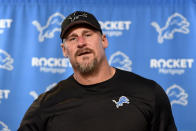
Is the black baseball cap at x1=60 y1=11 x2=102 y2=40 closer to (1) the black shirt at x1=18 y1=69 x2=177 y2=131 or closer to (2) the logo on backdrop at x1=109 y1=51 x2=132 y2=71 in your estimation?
(1) the black shirt at x1=18 y1=69 x2=177 y2=131

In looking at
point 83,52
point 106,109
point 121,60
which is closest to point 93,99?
point 106,109

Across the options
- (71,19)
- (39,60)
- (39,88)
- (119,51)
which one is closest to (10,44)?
(39,60)

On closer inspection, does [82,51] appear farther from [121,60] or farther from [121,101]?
[121,60]

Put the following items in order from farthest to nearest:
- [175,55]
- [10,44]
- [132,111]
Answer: [10,44] < [175,55] < [132,111]

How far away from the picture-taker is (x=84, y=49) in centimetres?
87

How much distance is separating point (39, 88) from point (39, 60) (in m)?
0.22

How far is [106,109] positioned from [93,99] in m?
0.06

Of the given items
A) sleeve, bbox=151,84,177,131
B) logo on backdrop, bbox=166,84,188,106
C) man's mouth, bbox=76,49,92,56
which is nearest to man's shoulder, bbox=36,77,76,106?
man's mouth, bbox=76,49,92,56

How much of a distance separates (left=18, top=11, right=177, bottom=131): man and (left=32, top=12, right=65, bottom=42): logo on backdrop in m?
1.02

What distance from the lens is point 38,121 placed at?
0.87 metres

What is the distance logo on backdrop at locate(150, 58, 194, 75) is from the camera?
1.82 metres

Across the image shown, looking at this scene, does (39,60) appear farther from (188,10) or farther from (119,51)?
(188,10)

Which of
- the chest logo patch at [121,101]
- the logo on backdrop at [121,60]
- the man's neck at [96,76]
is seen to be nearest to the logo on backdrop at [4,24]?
the logo on backdrop at [121,60]

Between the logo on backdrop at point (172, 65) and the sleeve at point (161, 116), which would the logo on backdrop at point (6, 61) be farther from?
the sleeve at point (161, 116)
